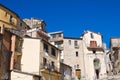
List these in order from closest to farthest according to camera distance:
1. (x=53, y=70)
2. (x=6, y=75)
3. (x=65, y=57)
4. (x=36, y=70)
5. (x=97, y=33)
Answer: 1. (x=6, y=75)
2. (x=36, y=70)
3. (x=53, y=70)
4. (x=65, y=57)
5. (x=97, y=33)

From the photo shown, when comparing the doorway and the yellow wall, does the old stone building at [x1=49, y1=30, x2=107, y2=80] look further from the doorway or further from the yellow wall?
the yellow wall

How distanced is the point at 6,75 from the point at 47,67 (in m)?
8.93

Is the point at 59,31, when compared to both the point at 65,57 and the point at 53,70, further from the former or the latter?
the point at 53,70

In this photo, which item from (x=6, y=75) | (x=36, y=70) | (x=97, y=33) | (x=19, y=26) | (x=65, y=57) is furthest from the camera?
(x=97, y=33)

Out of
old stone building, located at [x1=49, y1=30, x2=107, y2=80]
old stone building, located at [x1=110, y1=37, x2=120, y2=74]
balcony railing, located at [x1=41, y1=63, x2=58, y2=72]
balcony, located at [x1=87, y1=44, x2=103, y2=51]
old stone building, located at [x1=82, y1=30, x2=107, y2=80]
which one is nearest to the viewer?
balcony railing, located at [x1=41, y1=63, x2=58, y2=72]

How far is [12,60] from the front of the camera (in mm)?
40656

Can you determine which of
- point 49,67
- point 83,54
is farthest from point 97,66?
point 49,67

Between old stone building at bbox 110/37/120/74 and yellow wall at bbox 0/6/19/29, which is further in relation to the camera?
old stone building at bbox 110/37/120/74

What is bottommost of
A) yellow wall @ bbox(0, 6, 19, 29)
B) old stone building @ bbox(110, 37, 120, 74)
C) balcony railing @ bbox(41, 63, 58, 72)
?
balcony railing @ bbox(41, 63, 58, 72)

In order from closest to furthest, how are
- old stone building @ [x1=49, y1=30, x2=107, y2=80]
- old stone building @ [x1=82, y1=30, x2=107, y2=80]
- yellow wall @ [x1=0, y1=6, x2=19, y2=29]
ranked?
yellow wall @ [x1=0, y1=6, x2=19, y2=29]
old stone building @ [x1=82, y1=30, x2=107, y2=80]
old stone building @ [x1=49, y1=30, x2=107, y2=80]

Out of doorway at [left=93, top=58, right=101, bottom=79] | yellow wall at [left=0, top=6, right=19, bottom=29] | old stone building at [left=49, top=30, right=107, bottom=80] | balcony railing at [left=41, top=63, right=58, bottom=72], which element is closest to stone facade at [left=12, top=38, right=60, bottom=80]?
balcony railing at [left=41, top=63, right=58, bottom=72]

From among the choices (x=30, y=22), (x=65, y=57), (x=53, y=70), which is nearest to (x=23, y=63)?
A: (x=53, y=70)

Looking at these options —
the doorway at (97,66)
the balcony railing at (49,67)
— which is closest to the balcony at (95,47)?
the doorway at (97,66)

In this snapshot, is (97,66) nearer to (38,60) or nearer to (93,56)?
(93,56)
